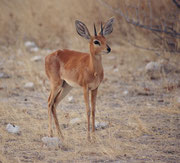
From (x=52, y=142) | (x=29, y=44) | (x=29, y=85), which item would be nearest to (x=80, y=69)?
(x=52, y=142)

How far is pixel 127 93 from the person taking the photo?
8.41 metres

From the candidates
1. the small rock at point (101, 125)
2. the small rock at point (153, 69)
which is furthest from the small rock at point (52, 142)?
the small rock at point (153, 69)

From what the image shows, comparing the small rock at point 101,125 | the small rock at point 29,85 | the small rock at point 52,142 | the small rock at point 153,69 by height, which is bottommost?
the small rock at point 52,142

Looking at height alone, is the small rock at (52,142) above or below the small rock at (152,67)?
below

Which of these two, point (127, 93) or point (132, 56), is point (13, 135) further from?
point (132, 56)

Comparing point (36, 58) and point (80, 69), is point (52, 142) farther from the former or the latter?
point (36, 58)

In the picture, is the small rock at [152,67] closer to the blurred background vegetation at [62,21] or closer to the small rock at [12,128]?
A: the blurred background vegetation at [62,21]

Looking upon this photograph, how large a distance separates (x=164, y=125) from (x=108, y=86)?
111 inches

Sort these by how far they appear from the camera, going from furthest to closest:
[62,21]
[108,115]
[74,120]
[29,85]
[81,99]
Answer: [62,21] < [29,85] < [81,99] < [108,115] < [74,120]

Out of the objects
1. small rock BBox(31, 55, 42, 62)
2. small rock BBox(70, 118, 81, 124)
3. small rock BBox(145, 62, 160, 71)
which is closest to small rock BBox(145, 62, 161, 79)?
small rock BBox(145, 62, 160, 71)

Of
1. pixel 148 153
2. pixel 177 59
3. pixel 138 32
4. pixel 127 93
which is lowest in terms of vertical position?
pixel 148 153

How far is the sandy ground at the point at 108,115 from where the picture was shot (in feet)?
16.7

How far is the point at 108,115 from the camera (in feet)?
23.0

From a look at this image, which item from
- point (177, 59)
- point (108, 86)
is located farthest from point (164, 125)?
point (177, 59)
